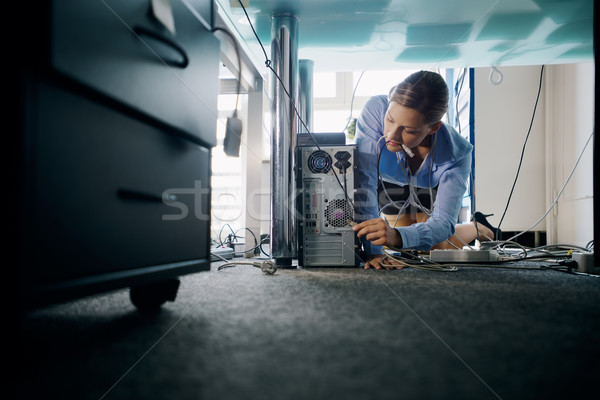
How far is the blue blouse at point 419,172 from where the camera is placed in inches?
50.6

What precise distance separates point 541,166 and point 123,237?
2711 mm

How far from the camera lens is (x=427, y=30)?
1312 mm

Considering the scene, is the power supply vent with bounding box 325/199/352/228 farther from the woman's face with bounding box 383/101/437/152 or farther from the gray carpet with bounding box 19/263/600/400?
the gray carpet with bounding box 19/263/600/400

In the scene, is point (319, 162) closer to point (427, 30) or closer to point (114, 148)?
point (427, 30)

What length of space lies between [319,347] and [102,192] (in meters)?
0.30

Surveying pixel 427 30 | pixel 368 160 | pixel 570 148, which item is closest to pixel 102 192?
pixel 368 160

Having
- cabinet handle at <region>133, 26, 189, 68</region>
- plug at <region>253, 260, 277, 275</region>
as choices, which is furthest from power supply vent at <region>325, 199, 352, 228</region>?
cabinet handle at <region>133, 26, 189, 68</region>

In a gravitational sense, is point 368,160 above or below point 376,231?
above

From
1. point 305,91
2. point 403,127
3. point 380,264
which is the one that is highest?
point 305,91

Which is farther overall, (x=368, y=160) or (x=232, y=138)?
(x=368, y=160)

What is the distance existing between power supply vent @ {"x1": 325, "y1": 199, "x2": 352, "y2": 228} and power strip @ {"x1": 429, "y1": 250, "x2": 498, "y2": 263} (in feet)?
1.10

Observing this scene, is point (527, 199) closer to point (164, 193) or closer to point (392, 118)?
point (392, 118)

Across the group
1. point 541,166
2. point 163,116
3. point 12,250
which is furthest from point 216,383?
point 541,166

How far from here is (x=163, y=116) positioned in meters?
0.49
